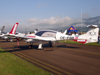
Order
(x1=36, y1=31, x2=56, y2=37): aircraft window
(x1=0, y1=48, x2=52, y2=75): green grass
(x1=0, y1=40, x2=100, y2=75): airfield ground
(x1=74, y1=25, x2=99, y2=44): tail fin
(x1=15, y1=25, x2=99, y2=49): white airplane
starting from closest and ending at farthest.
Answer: (x1=0, y1=48, x2=52, y2=75): green grass, (x1=0, y1=40, x2=100, y2=75): airfield ground, (x1=74, y1=25, x2=99, y2=44): tail fin, (x1=15, y1=25, x2=99, y2=49): white airplane, (x1=36, y1=31, x2=56, y2=37): aircraft window

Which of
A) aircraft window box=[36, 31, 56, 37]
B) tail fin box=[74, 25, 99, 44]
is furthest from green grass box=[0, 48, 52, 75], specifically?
tail fin box=[74, 25, 99, 44]

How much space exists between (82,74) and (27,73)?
292 cm

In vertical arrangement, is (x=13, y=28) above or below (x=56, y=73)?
above

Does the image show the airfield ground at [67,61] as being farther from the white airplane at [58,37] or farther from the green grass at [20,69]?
the white airplane at [58,37]

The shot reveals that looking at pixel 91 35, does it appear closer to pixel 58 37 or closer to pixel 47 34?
pixel 58 37

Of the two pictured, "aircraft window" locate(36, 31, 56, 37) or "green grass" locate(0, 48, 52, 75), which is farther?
"aircraft window" locate(36, 31, 56, 37)

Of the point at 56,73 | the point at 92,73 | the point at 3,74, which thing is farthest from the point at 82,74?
the point at 3,74

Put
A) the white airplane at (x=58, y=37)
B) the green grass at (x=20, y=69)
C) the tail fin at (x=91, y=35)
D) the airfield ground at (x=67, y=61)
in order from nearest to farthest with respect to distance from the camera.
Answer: the green grass at (x=20, y=69), the airfield ground at (x=67, y=61), the tail fin at (x=91, y=35), the white airplane at (x=58, y=37)

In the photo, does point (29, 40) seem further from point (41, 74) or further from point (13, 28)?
point (13, 28)

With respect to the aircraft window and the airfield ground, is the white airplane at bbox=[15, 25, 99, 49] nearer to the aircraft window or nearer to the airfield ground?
the aircraft window

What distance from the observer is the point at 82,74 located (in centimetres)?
514

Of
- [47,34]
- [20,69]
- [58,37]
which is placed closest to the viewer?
[20,69]

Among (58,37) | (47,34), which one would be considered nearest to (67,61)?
(58,37)

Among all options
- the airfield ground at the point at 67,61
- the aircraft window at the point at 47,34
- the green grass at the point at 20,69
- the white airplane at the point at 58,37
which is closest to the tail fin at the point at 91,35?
the white airplane at the point at 58,37
